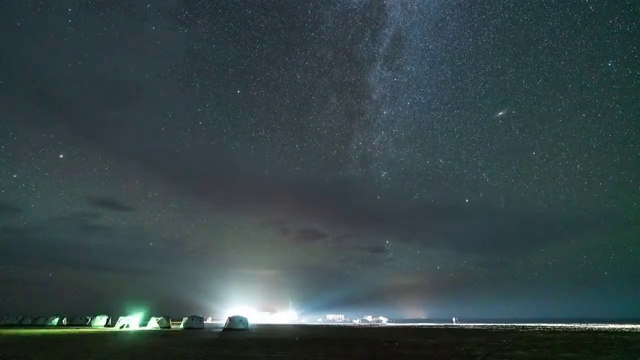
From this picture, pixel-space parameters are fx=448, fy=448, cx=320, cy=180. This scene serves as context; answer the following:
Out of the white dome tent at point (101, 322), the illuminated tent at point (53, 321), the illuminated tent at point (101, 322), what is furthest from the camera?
the illuminated tent at point (53, 321)

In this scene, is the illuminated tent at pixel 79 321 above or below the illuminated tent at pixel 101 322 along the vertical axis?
above

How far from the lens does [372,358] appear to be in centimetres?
2664

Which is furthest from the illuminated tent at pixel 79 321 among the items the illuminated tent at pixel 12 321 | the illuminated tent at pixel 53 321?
the illuminated tent at pixel 12 321

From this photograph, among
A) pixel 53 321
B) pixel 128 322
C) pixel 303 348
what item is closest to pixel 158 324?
pixel 128 322

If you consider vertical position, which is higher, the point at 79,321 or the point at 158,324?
the point at 79,321

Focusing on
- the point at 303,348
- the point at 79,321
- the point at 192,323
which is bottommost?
the point at 303,348

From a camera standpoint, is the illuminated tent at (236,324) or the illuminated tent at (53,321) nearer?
the illuminated tent at (236,324)

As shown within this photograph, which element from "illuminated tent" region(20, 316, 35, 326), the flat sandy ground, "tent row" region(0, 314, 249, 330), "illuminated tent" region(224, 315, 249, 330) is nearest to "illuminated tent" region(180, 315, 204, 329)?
"tent row" region(0, 314, 249, 330)

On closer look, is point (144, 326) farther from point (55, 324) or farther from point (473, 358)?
point (473, 358)

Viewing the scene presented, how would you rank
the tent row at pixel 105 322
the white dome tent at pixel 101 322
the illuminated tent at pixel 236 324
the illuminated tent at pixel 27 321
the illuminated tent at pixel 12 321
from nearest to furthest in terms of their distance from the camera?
the illuminated tent at pixel 236 324 → the tent row at pixel 105 322 → the white dome tent at pixel 101 322 → the illuminated tent at pixel 27 321 → the illuminated tent at pixel 12 321

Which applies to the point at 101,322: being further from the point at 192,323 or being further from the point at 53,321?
the point at 192,323

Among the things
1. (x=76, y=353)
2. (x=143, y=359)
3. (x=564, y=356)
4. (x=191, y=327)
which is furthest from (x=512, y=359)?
(x=191, y=327)

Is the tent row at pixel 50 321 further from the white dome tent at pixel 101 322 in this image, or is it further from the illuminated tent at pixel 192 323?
the illuminated tent at pixel 192 323

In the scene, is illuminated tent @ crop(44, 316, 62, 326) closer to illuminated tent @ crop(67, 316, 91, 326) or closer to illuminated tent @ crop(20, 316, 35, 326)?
illuminated tent @ crop(67, 316, 91, 326)
